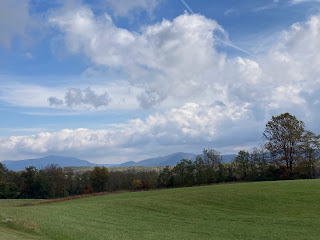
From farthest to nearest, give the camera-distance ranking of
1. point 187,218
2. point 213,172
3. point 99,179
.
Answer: point 99,179 → point 213,172 → point 187,218

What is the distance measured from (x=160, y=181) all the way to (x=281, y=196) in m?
44.4

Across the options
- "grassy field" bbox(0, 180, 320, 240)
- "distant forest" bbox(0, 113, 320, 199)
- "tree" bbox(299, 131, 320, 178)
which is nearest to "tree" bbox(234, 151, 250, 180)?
"distant forest" bbox(0, 113, 320, 199)

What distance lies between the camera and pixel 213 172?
70.8 meters

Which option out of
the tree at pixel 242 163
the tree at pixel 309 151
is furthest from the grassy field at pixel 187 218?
the tree at pixel 242 163

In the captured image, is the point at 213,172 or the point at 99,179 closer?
the point at 213,172

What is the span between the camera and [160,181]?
75375 mm

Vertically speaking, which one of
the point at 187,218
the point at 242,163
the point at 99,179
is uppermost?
the point at 242,163

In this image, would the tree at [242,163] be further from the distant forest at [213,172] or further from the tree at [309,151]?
the tree at [309,151]

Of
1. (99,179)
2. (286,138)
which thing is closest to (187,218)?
(286,138)

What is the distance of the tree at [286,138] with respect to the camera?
206 ft

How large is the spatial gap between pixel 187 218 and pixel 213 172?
45040mm

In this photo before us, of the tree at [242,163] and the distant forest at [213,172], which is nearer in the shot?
the distant forest at [213,172]

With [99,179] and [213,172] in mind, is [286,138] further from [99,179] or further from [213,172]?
[99,179]

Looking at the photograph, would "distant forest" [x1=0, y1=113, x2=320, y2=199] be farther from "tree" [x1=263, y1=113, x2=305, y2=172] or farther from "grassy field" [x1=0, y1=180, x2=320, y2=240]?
"grassy field" [x1=0, y1=180, x2=320, y2=240]
